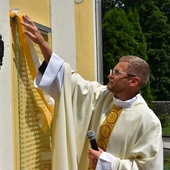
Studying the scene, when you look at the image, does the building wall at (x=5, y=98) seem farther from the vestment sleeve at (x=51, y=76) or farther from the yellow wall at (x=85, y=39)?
the yellow wall at (x=85, y=39)

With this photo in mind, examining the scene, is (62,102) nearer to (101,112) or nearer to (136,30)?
(101,112)

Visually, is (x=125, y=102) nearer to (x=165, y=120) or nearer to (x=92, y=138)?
(x=92, y=138)

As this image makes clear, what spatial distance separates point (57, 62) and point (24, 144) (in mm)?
520

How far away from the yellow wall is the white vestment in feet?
7.98

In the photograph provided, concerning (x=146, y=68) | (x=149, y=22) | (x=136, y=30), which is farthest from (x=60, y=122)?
(x=149, y=22)

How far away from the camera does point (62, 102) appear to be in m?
2.46

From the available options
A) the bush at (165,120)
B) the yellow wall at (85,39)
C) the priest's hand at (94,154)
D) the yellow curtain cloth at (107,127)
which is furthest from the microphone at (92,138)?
the bush at (165,120)

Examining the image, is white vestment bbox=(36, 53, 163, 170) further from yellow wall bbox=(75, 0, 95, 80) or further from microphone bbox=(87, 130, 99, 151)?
yellow wall bbox=(75, 0, 95, 80)

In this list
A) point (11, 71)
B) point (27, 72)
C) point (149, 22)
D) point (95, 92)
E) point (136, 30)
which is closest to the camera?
point (11, 71)

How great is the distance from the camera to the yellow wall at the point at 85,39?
512 centimetres

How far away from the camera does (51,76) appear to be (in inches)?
94.3

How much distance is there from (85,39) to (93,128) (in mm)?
2731

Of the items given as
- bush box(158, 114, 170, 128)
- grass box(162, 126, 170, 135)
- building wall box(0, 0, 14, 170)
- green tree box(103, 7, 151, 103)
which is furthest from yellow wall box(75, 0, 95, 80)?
bush box(158, 114, 170, 128)

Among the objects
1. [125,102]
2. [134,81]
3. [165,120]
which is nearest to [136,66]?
[134,81]
